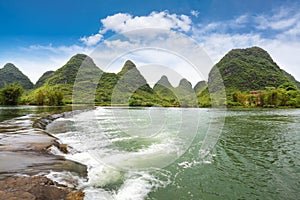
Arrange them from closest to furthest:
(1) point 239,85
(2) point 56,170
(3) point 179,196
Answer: (3) point 179,196 < (2) point 56,170 < (1) point 239,85

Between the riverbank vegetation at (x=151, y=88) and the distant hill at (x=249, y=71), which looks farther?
the distant hill at (x=249, y=71)

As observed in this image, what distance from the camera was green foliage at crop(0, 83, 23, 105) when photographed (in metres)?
54.7

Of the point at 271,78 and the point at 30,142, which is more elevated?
the point at 271,78

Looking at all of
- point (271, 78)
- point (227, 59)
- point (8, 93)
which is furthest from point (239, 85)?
point (8, 93)

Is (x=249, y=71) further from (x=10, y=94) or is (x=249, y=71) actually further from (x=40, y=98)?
(x=10, y=94)

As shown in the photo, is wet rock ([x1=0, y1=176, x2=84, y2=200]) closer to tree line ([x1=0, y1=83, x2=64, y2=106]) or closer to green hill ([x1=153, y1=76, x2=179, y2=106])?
green hill ([x1=153, y1=76, x2=179, y2=106])

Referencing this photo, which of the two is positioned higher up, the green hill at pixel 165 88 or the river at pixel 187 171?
the green hill at pixel 165 88

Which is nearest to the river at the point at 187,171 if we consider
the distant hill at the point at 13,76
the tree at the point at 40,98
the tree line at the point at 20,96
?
the tree line at the point at 20,96

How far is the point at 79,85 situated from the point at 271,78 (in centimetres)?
11475

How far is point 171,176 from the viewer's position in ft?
21.0

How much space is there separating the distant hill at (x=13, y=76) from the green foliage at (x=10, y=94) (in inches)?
4068

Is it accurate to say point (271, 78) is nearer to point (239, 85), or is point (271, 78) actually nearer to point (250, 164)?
point (239, 85)

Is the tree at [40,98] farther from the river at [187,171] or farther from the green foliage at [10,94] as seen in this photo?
the river at [187,171]

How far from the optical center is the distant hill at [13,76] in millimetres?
148125
